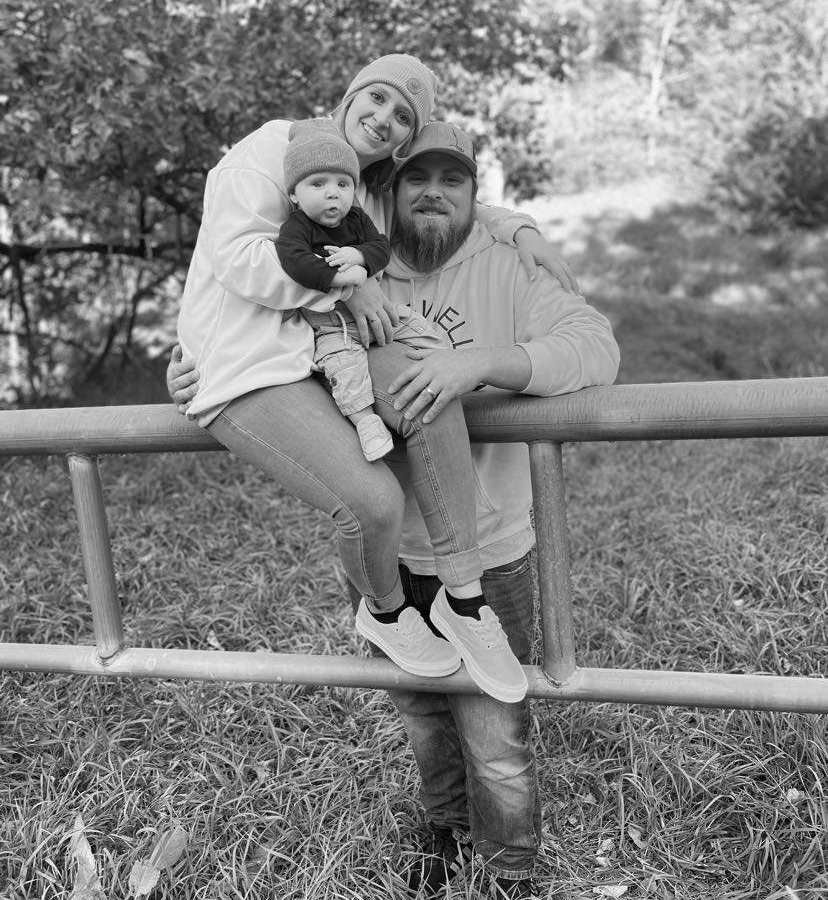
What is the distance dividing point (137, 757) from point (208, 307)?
4.80ft

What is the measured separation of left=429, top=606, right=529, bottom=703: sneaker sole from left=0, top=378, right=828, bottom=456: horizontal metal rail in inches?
16.2

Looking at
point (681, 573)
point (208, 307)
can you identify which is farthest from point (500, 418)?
point (681, 573)

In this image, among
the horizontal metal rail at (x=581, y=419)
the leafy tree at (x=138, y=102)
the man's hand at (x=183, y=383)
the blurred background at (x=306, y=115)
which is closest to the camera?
the horizontal metal rail at (x=581, y=419)

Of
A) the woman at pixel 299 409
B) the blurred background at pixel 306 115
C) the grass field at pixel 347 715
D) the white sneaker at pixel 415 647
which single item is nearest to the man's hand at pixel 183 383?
the woman at pixel 299 409

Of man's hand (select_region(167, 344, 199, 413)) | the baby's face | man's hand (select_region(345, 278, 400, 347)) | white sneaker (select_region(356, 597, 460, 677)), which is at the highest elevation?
the baby's face

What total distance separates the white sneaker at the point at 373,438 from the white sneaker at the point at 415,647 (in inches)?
15.2

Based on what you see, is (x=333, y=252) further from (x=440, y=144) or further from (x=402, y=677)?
(x=402, y=677)

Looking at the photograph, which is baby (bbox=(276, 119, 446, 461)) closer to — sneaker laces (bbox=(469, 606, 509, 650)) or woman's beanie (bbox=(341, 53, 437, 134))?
woman's beanie (bbox=(341, 53, 437, 134))

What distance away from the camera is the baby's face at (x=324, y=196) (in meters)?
1.70

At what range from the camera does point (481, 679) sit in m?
1.85

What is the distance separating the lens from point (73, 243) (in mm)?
5699

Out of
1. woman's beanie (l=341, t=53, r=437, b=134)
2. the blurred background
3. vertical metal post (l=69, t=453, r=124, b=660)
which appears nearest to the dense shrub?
the blurred background

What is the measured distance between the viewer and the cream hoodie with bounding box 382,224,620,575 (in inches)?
80.6

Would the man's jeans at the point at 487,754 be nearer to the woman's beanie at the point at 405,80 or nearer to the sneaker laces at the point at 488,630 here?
the sneaker laces at the point at 488,630
